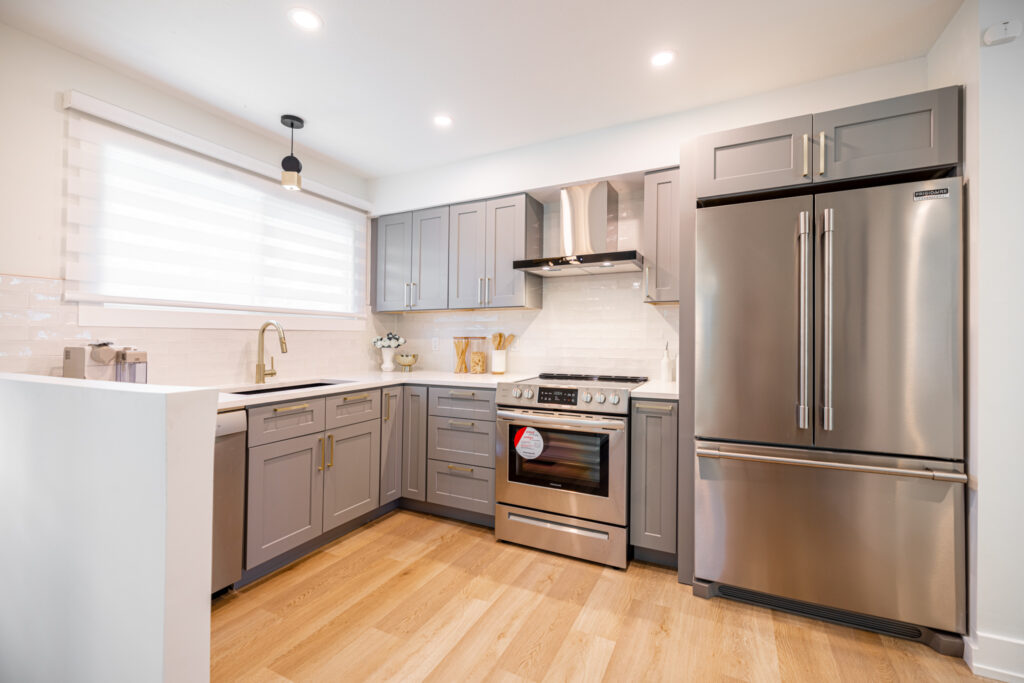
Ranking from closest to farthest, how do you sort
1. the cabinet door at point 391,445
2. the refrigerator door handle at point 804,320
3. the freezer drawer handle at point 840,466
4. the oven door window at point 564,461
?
the freezer drawer handle at point 840,466 < the refrigerator door handle at point 804,320 < the oven door window at point 564,461 < the cabinet door at point 391,445

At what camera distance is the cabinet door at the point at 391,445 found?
3.07 m

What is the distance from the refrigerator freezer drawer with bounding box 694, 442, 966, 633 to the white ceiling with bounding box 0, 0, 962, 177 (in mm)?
1903

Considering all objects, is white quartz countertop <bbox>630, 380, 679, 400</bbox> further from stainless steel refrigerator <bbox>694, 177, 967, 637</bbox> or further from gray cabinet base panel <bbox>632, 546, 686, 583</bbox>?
gray cabinet base panel <bbox>632, 546, 686, 583</bbox>

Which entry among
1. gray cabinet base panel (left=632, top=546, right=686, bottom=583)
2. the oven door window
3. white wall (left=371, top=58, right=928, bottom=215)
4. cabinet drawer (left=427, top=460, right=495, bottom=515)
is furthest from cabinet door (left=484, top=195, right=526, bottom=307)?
gray cabinet base panel (left=632, top=546, right=686, bottom=583)

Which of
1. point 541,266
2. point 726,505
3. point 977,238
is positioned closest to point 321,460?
point 541,266

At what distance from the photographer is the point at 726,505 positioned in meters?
2.16

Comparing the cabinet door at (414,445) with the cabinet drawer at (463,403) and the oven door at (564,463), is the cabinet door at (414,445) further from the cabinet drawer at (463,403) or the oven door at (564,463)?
the oven door at (564,463)

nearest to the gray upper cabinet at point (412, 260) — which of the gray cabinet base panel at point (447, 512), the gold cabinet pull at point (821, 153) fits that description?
the gray cabinet base panel at point (447, 512)

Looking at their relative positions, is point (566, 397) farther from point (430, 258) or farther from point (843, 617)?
point (430, 258)

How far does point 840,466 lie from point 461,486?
2.11 metres

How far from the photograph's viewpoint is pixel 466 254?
344cm

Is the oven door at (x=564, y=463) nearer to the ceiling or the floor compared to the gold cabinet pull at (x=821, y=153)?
nearer to the floor

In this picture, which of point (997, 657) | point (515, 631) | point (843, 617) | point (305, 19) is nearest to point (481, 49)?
point (305, 19)

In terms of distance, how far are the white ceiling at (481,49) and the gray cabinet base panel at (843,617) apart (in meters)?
2.59
